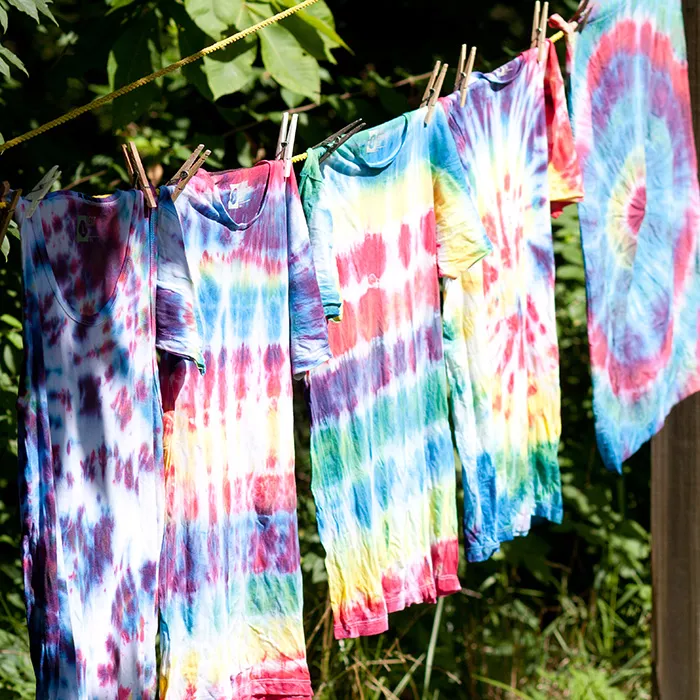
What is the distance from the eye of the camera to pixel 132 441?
4.85 ft

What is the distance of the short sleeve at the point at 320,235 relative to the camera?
1623 millimetres

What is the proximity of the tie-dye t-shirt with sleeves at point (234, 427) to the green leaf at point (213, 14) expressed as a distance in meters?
0.57

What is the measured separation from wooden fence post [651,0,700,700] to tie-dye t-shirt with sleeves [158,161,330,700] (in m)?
1.18

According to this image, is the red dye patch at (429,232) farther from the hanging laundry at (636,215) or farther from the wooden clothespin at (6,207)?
the wooden clothespin at (6,207)

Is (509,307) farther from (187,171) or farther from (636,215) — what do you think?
(187,171)

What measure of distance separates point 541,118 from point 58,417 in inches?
42.5

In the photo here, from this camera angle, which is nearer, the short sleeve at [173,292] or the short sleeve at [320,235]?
the short sleeve at [173,292]

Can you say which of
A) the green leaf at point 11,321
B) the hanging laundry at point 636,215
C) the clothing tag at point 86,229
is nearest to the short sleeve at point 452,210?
the hanging laundry at point 636,215

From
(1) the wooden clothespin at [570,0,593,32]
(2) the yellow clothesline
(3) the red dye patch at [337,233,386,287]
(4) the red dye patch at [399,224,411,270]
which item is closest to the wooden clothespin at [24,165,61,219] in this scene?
(2) the yellow clothesline

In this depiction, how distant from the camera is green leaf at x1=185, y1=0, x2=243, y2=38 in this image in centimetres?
201

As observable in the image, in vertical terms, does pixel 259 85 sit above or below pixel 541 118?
above

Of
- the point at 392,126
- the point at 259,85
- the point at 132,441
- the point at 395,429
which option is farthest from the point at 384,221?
the point at 259,85

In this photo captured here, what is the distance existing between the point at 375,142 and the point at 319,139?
3.59ft

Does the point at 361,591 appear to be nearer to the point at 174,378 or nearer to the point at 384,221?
the point at 174,378
